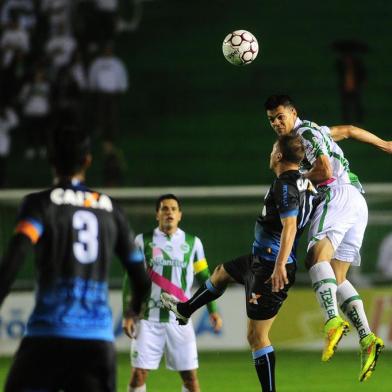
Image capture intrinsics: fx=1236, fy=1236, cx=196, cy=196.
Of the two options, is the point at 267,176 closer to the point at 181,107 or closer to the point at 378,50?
the point at 181,107

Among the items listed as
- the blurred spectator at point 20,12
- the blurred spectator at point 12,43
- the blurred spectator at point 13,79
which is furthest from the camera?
the blurred spectator at point 20,12

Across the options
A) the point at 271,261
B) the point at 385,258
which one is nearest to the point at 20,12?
the point at 385,258

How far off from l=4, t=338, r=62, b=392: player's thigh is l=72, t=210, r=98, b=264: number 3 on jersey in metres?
0.41

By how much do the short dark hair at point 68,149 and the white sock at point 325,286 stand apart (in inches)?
134

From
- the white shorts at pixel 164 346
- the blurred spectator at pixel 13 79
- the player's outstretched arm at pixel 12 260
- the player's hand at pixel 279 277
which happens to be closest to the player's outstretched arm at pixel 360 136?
the player's hand at pixel 279 277

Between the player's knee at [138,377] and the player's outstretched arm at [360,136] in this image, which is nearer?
the player's outstretched arm at [360,136]

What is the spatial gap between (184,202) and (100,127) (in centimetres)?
689

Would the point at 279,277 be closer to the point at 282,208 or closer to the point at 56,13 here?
the point at 282,208

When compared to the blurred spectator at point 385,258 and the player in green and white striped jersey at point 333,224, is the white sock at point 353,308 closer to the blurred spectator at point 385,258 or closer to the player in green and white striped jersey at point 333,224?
the player in green and white striped jersey at point 333,224

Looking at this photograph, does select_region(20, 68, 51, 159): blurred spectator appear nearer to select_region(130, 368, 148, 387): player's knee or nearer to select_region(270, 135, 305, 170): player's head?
select_region(130, 368, 148, 387): player's knee

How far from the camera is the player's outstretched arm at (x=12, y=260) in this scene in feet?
17.4

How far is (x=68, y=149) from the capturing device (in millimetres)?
5594

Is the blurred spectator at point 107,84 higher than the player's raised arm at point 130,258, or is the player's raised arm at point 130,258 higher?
the blurred spectator at point 107,84

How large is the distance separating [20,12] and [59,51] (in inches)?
74.7
